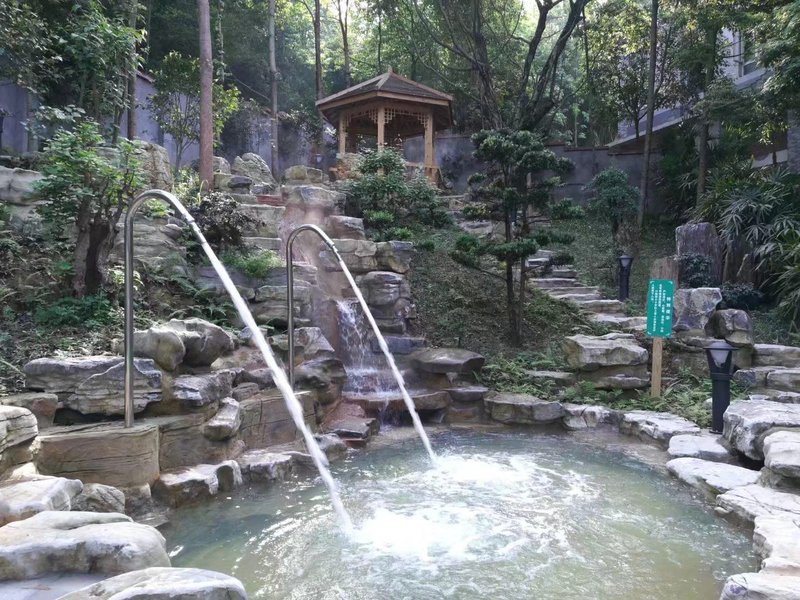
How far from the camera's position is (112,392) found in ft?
13.5

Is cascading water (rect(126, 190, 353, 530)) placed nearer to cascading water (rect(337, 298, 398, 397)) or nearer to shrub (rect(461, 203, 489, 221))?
cascading water (rect(337, 298, 398, 397))

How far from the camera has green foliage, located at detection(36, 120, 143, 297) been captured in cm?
541

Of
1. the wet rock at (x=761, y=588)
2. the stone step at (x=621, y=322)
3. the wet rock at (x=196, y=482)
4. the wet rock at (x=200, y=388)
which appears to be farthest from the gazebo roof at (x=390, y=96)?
the wet rock at (x=761, y=588)

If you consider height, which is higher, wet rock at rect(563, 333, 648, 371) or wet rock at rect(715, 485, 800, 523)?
wet rock at rect(563, 333, 648, 371)

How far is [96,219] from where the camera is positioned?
5570mm

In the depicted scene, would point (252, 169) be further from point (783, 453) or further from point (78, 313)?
point (783, 453)

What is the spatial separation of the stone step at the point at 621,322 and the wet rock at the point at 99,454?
689 centimetres

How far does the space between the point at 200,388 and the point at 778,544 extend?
13.1 feet

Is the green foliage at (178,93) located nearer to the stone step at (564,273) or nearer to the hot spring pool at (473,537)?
the stone step at (564,273)

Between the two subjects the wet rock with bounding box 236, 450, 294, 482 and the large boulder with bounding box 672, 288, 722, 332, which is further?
the large boulder with bounding box 672, 288, 722, 332

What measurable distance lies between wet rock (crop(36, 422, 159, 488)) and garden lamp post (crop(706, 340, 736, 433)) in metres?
5.01

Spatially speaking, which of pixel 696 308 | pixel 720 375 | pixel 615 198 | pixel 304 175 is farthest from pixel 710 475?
pixel 304 175

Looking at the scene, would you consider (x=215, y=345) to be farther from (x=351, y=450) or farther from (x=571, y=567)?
(x=571, y=567)

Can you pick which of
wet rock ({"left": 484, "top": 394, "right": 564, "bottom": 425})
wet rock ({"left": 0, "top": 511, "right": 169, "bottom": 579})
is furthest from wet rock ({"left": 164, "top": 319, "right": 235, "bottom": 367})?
wet rock ({"left": 484, "top": 394, "right": 564, "bottom": 425})
